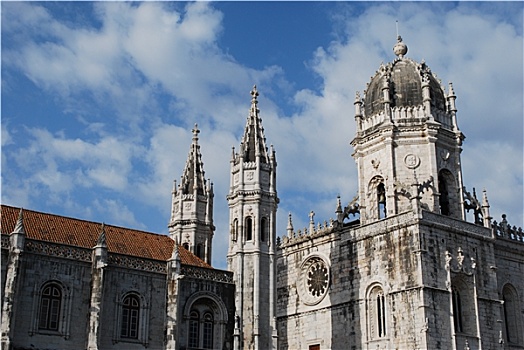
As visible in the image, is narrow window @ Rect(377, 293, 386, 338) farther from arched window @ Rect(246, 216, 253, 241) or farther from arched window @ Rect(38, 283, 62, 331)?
arched window @ Rect(38, 283, 62, 331)

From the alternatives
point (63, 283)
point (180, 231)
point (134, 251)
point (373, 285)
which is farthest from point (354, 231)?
point (63, 283)

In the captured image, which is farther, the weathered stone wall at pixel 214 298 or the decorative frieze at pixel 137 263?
the weathered stone wall at pixel 214 298

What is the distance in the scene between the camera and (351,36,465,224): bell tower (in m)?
44.2

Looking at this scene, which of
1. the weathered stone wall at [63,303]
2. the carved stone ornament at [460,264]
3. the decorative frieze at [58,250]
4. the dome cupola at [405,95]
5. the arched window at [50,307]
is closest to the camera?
the weathered stone wall at [63,303]

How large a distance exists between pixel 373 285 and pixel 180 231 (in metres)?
12.2

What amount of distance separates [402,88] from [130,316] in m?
23.5

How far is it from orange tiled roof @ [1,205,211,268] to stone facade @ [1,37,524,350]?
0.34 feet

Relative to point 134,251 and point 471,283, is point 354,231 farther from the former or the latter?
point 134,251

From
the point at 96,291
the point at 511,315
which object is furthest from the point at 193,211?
the point at 511,315

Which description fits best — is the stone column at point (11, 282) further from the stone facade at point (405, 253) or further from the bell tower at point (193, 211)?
the stone facade at point (405, 253)

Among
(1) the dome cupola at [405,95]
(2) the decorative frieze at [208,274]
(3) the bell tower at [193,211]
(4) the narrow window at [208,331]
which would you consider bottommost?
(4) the narrow window at [208,331]

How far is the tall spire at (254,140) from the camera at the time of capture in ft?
131

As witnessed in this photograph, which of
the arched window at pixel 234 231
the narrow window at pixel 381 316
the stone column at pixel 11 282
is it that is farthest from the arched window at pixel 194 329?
the narrow window at pixel 381 316

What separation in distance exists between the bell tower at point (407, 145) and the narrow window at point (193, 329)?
13774mm
